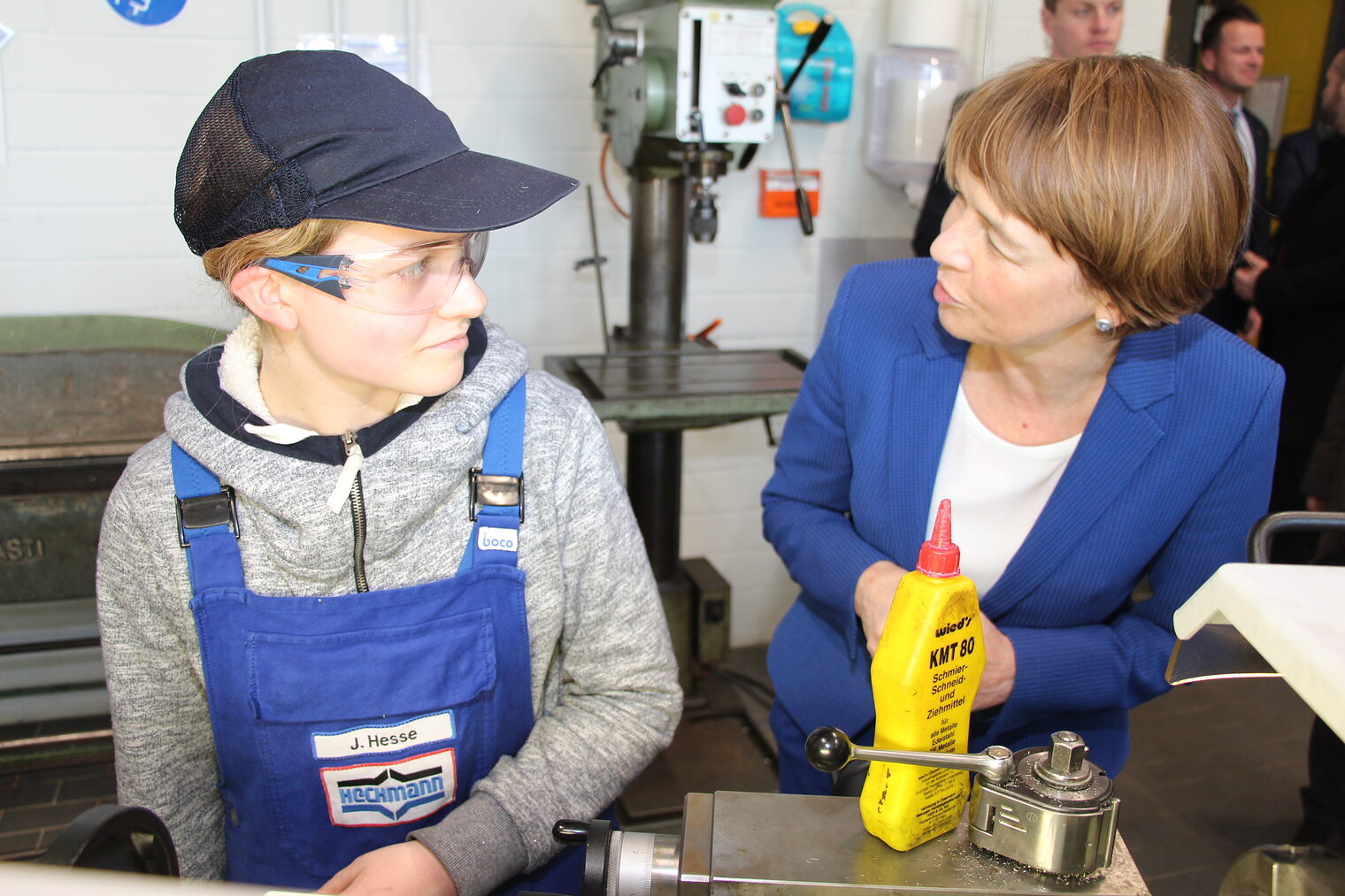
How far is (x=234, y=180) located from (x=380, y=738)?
0.59 m

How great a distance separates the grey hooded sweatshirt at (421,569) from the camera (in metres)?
1.12

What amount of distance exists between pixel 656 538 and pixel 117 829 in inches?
83.6

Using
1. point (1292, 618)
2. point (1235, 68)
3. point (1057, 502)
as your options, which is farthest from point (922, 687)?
point (1235, 68)

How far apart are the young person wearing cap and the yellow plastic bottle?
486 millimetres

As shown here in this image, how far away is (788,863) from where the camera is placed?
74cm

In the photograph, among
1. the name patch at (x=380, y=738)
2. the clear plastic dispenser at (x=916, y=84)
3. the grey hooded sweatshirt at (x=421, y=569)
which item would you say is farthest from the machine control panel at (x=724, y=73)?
the name patch at (x=380, y=738)

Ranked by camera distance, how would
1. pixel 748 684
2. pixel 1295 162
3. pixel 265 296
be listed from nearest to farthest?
1. pixel 265 296
2. pixel 748 684
3. pixel 1295 162

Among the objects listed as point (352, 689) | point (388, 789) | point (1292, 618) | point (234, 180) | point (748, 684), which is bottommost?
point (748, 684)

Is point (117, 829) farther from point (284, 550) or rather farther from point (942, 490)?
point (942, 490)

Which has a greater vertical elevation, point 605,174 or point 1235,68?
point 1235,68

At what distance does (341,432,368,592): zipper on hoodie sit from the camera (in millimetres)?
1114

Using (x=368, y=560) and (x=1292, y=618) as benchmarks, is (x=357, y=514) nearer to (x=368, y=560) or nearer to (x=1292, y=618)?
(x=368, y=560)

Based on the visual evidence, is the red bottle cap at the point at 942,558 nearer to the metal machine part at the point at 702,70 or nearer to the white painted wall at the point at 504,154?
the metal machine part at the point at 702,70

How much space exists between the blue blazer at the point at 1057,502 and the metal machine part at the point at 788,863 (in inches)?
19.5
